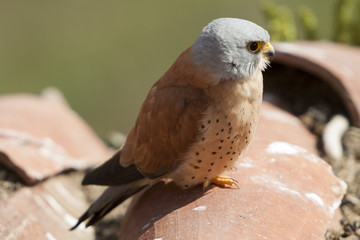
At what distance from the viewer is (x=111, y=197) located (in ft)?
→ 7.32

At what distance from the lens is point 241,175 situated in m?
2.04

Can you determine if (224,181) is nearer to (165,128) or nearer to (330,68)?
(165,128)

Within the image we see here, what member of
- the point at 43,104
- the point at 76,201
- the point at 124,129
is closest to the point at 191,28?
the point at 124,129

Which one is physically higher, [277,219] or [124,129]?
[277,219]

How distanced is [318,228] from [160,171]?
2.27ft

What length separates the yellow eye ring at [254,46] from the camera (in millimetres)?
1952

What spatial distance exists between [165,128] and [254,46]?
1.64 ft

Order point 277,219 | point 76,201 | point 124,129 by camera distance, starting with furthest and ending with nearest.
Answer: point 124,129 < point 76,201 < point 277,219

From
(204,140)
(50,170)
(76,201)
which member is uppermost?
(204,140)

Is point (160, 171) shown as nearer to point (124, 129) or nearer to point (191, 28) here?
point (124, 129)

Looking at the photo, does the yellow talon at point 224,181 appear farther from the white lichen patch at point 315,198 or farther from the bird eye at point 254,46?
the bird eye at point 254,46

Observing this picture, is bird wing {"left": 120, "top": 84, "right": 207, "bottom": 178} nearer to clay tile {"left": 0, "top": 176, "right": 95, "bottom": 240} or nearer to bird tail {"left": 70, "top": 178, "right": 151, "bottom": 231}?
bird tail {"left": 70, "top": 178, "right": 151, "bottom": 231}

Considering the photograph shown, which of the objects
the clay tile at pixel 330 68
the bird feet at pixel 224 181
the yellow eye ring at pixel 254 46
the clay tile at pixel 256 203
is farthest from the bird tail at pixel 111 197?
the clay tile at pixel 330 68

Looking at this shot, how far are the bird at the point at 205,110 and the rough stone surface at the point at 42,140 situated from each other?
1.53ft
